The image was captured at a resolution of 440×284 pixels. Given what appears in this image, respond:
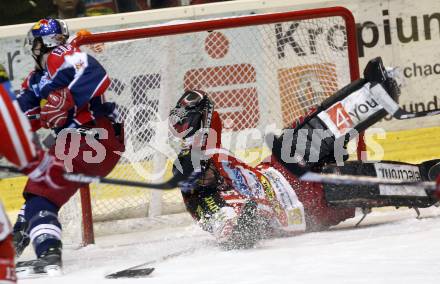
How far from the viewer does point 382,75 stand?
16.0 ft

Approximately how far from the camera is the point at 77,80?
4.58 meters

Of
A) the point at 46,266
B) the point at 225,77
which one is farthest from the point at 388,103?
the point at 46,266

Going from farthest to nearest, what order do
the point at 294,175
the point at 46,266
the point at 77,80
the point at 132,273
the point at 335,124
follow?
the point at 335,124 < the point at 294,175 < the point at 77,80 < the point at 46,266 < the point at 132,273

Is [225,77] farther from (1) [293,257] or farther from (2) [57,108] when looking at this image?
(1) [293,257]

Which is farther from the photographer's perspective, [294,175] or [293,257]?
[294,175]

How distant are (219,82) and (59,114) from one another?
142 centimetres

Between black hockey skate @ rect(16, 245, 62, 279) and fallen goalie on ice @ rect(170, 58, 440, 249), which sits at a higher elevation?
fallen goalie on ice @ rect(170, 58, 440, 249)

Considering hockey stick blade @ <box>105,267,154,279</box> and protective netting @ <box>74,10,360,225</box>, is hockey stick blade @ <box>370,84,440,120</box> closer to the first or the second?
protective netting @ <box>74,10,360,225</box>

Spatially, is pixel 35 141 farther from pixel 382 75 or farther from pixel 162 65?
pixel 162 65

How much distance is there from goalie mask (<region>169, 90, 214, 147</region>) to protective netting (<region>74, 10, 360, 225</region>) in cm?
92

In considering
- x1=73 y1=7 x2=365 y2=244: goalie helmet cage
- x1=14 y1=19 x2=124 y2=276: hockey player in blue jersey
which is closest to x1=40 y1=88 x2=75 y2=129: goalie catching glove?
x1=14 y1=19 x2=124 y2=276: hockey player in blue jersey

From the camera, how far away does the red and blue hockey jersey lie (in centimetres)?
459

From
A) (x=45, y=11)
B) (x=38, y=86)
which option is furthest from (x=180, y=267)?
(x=45, y=11)

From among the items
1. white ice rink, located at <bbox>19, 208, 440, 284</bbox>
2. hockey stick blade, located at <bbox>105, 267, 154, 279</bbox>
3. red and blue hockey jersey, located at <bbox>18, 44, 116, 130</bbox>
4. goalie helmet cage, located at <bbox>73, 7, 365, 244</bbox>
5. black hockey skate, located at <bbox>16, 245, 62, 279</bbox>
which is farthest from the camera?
goalie helmet cage, located at <bbox>73, 7, 365, 244</bbox>
